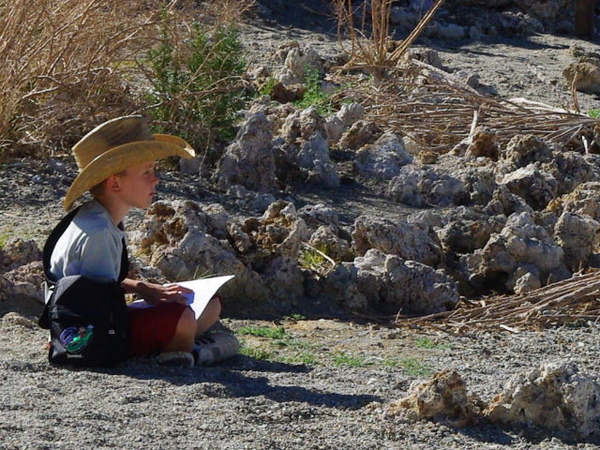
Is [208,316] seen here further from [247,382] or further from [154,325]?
[247,382]

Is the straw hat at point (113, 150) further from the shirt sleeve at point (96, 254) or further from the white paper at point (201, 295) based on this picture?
the white paper at point (201, 295)

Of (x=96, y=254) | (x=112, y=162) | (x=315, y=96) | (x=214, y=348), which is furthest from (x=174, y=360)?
(x=315, y=96)

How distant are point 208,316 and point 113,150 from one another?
2.33 ft

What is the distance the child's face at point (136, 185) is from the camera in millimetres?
4676

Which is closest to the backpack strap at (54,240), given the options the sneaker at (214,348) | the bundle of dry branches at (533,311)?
the sneaker at (214,348)

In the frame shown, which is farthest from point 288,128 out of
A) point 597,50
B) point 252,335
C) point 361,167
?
point 597,50

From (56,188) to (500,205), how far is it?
2366 mm

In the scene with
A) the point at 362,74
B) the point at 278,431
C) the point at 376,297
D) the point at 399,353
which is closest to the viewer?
the point at 278,431

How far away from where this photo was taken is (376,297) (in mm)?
6070

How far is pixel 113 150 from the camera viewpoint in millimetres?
4656

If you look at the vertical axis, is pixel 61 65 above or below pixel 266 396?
above

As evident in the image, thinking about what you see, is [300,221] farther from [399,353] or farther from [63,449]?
[63,449]

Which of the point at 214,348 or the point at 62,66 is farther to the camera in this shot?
the point at 62,66

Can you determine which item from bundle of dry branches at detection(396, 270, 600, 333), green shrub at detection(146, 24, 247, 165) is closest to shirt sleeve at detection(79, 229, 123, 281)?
bundle of dry branches at detection(396, 270, 600, 333)
